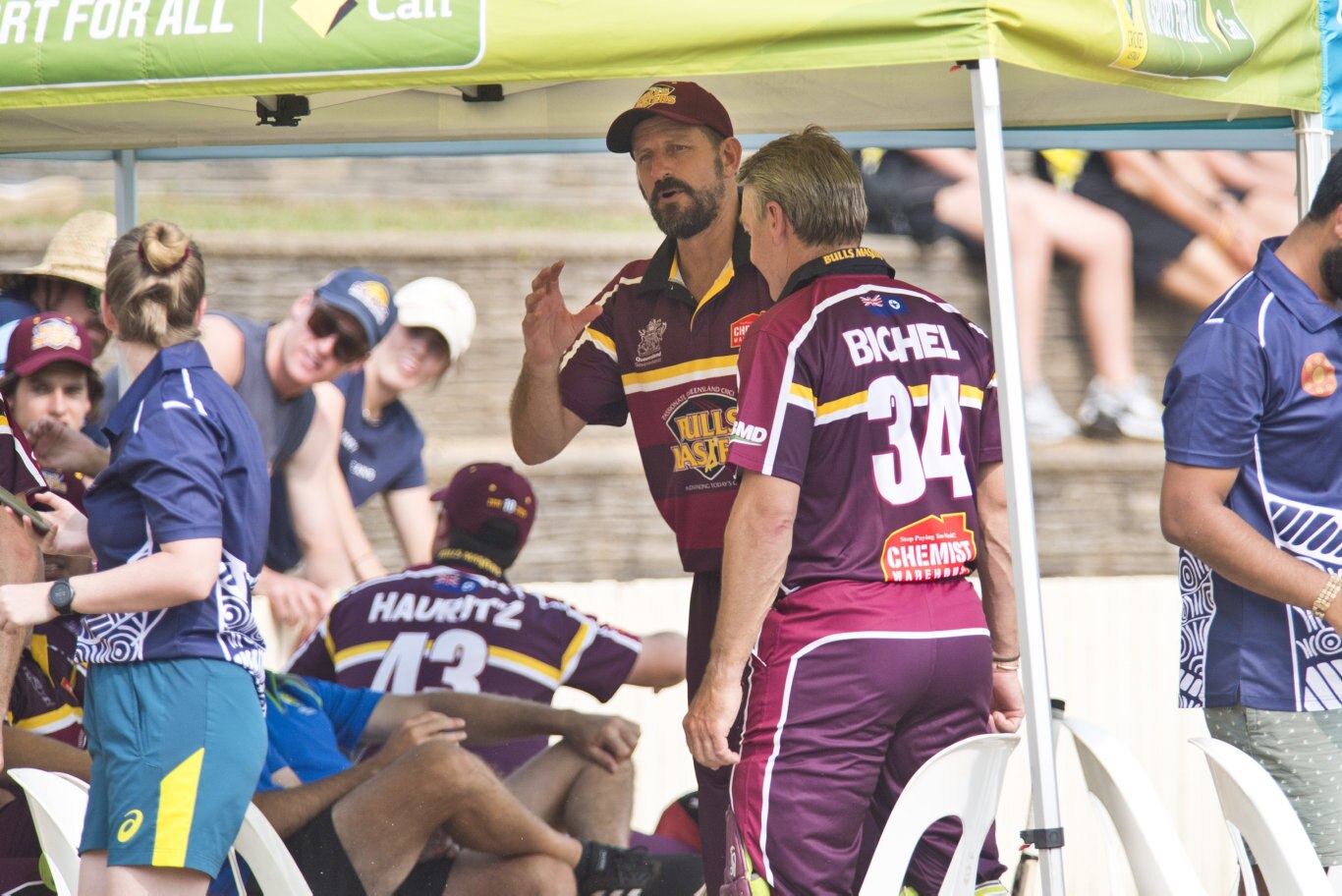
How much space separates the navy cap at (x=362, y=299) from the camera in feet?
17.4

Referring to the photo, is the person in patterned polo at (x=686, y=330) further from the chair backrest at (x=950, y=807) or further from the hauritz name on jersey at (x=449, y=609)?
the hauritz name on jersey at (x=449, y=609)

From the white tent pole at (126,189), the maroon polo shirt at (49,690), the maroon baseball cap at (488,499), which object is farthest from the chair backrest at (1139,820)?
the white tent pole at (126,189)

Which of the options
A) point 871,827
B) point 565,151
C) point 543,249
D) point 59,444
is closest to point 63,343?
point 59,444

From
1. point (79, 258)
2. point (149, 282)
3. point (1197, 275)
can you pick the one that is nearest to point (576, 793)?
point (149, 282)

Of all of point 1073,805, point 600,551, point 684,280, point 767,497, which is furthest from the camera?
point 600,551

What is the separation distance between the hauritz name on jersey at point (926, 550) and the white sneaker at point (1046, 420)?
6.19m

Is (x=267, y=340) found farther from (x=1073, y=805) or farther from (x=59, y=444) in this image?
(x=1073, y=805)

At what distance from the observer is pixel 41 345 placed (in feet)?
13.1

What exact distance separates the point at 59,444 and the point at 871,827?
2.19 meters

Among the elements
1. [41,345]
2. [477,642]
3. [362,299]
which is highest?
[362,299]

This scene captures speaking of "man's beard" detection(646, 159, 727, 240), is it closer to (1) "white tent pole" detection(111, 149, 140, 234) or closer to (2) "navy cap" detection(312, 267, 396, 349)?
(2) "navy cap" detection(312, 267, 396, 349)

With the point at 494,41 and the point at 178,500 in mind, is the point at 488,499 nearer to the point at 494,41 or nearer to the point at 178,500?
the point at 178,500

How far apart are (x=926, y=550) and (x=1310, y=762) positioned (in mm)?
917

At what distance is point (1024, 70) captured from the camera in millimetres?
3920
